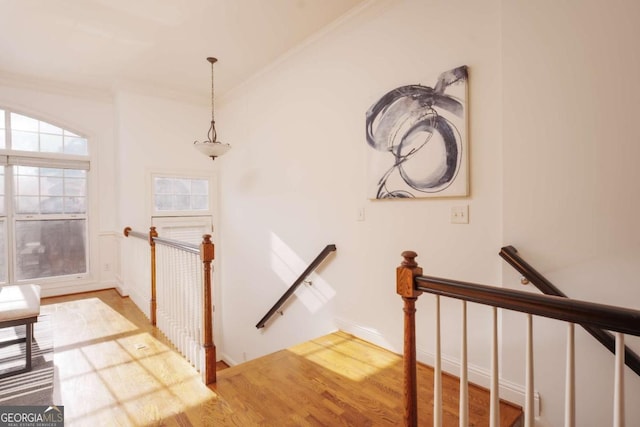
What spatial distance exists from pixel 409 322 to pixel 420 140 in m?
1.45

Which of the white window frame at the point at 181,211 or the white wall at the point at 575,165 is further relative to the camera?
the white window frame at the point at 181,211

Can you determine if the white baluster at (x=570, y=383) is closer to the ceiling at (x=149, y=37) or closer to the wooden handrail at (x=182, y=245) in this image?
the wooden handrail at (x=182, y=245)

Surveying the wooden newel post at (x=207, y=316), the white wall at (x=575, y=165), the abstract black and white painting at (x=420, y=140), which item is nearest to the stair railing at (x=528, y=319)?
the white wall at (x=575, y=165)

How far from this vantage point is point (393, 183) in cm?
257

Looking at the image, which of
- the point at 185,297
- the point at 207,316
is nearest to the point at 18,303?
the point at 185,297

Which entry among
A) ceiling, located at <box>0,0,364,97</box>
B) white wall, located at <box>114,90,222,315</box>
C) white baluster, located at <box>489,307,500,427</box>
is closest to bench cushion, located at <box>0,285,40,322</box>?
white wall, located at <box>114,90,222,315</box>

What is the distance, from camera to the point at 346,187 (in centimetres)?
303

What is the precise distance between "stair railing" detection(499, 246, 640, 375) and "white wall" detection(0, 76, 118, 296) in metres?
5.12

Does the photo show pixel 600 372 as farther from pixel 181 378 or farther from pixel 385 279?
pixel 181 378

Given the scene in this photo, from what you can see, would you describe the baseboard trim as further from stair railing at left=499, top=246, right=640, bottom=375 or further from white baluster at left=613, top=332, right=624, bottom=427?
white baluster at left=613, top=332, right=624, bottom=427

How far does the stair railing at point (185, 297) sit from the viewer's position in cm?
229

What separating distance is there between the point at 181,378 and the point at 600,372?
2.57 metres

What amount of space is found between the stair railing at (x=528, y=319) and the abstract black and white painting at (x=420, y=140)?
3.54ft

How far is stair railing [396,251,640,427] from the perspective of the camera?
92 cm
